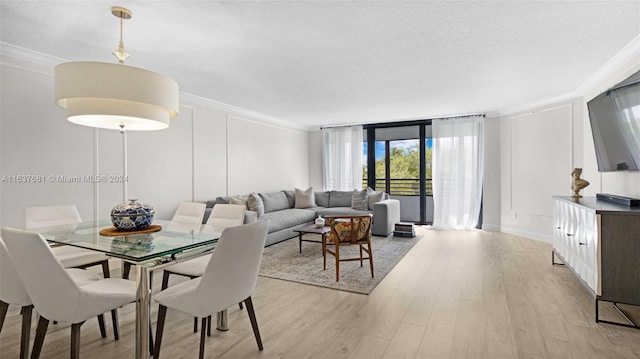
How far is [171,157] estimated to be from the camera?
4723mm

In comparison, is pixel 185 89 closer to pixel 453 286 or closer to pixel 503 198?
pixel 453 286

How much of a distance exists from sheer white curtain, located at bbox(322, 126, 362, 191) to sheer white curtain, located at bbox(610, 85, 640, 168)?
4.94m

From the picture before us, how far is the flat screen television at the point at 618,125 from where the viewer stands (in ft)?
9.41

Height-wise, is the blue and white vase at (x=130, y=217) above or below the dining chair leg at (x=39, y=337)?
above

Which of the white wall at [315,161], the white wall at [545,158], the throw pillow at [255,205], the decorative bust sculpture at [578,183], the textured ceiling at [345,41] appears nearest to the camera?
the textured ceiling at [345,41]

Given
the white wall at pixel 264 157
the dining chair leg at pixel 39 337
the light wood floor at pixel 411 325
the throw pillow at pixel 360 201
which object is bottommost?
the light wood floor at pixel 411 325

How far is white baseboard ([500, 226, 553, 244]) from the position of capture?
525cm

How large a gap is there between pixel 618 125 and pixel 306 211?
4.68 m

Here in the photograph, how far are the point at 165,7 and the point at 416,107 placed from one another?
4.54 m

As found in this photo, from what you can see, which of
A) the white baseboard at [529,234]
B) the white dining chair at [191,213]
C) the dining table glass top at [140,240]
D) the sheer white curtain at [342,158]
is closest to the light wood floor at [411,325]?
the dining table glass top at [140,240]

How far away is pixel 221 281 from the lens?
180cm

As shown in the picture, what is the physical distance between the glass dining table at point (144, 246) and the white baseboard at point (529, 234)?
540 cm

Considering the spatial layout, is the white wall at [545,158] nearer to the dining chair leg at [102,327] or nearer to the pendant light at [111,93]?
the pendant light at [111,93]

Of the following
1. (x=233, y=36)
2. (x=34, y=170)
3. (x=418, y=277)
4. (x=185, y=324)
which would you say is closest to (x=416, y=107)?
(x=418, y=277)
